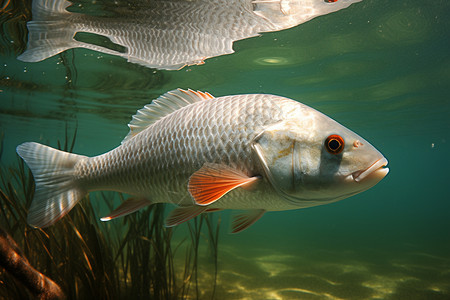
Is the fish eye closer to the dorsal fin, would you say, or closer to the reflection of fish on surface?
the dorsal fin

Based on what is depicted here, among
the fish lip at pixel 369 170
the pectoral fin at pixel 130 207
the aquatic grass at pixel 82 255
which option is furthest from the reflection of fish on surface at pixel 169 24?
the fish lip at pixel 369 170

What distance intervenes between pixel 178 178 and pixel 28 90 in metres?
15.9

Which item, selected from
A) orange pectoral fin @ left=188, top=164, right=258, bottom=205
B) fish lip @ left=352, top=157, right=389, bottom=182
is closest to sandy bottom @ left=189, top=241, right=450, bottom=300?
orange pectoral fin @ left=188, top=164, right=258, bottom=205

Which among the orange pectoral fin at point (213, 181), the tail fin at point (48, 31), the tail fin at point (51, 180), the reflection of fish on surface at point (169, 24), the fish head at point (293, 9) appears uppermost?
the fish head at point (293, 9)

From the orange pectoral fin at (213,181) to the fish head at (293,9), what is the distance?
565 centimetres

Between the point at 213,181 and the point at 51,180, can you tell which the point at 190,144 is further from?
the point at 51,180

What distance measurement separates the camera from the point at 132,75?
40.3ft

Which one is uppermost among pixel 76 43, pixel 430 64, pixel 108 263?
pixel 430 64

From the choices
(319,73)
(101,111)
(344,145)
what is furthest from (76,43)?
(101,111)

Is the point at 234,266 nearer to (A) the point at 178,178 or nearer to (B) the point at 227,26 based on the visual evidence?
(B) the point at 227,26

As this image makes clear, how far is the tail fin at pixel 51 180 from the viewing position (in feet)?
9.34

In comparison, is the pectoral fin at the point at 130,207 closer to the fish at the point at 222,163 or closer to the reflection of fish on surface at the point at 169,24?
the fish at the point at 222,163

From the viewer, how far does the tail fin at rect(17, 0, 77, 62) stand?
6.42m

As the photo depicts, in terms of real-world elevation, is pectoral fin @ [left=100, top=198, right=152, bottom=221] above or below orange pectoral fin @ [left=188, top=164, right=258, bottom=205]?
below
